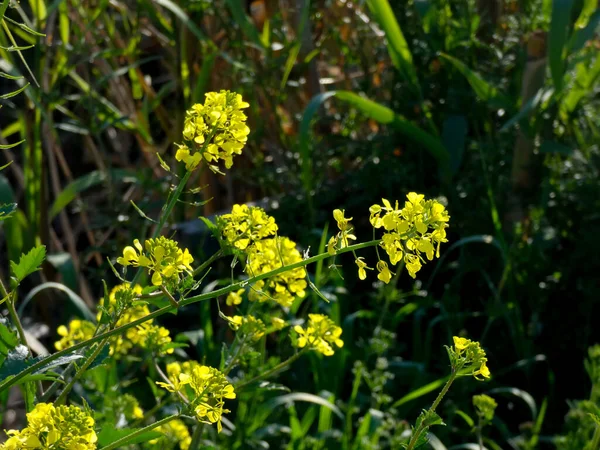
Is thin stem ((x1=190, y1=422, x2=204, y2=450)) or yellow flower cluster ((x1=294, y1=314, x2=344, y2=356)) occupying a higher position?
yellow flower cluster ((x1=294, y1=314, x2=344, y2=356))

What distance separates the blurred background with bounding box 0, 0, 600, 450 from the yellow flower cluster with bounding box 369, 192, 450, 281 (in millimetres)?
879

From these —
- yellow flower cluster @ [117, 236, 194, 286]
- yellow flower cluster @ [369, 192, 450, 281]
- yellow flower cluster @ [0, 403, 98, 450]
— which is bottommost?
yellow flower cluster @ [0, 403, 98, 450]

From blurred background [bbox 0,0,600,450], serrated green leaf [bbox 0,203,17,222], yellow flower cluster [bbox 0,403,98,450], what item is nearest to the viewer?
yellow flower cluster [bbox 0,403,98,450]

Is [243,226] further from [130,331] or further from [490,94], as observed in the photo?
[490,94]

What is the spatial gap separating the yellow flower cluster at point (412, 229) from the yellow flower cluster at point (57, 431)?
28 cm

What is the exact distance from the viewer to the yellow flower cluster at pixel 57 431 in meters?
0.65

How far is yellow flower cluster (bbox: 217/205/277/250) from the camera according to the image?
0.82 metres

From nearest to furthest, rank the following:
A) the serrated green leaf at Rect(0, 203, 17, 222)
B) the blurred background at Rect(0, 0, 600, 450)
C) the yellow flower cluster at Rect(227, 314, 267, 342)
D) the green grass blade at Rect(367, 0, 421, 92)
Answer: the serrated green leaf at Rect(0, 203, 17, 222)
the yellow flower cluster at Rect(227, 314, 267, 342)
the blurred background at Rect(0, 0, 600, 450)
the green grass blade at Rect(367, 0, 421, 92)

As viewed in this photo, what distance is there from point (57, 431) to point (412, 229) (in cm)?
34

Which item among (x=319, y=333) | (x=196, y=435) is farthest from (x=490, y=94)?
(x=196, y=435)

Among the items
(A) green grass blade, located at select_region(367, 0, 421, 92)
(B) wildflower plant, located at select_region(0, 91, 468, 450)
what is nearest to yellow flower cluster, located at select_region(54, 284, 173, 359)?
(B) wildflower plant, located at select_region(0, 91, 468, 450)

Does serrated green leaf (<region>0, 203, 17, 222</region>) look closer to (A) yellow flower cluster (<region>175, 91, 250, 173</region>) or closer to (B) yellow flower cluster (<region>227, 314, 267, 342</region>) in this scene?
(A) yellow flower cluster (<region>175, 91, 250, 173</region>)

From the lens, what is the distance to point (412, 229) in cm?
74

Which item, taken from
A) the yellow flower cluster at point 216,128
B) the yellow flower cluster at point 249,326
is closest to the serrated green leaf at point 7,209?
the yellow flower cluster at point 216,128
